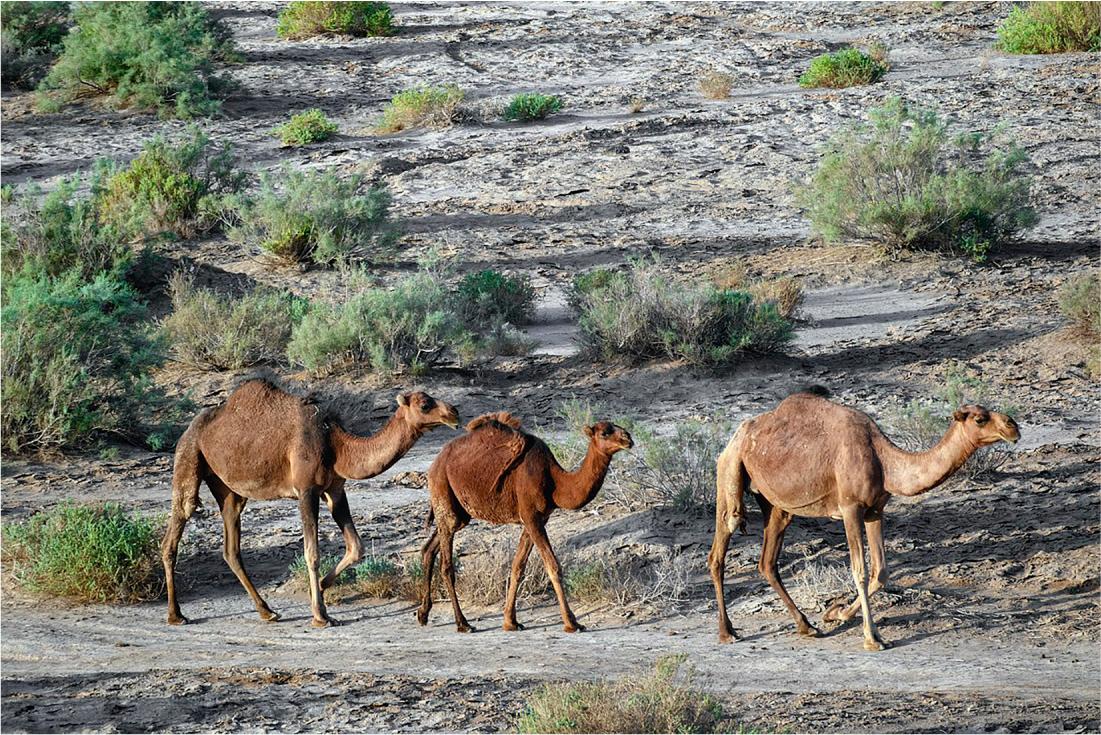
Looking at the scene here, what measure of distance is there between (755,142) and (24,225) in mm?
10759

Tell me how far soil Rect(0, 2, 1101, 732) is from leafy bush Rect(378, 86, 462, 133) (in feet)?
1.39

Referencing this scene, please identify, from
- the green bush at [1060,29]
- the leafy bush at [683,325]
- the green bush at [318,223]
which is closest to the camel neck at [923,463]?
the leafy bush at [683,325]

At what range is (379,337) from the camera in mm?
15938

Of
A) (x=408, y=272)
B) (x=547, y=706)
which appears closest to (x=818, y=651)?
(x=547, y=706)

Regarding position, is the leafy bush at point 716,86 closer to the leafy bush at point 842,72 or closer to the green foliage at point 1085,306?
the leafy bush at point 842,72

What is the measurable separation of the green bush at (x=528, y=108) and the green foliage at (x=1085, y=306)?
11002 mm

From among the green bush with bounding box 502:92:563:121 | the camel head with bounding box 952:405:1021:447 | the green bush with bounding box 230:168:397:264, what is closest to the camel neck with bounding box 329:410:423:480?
the camel head with bounding box 952:405:1021:447

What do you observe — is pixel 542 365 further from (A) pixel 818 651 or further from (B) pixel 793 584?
(A) pixel 818 651

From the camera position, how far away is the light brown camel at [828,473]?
882 centimetres

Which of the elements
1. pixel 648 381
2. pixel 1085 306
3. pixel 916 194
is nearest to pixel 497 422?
pixel 648 381

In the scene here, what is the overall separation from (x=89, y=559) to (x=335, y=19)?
2099cm

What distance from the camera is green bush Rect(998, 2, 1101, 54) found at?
2648 centimetres

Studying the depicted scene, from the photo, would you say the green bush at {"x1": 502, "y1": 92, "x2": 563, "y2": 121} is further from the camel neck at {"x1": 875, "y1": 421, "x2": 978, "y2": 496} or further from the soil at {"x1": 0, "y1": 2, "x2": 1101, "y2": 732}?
the camel neck at {"x1": 875, "y1": 421, "x2": 978, "y2": 496}

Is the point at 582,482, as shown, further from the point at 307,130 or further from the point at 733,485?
the point at 307,130
